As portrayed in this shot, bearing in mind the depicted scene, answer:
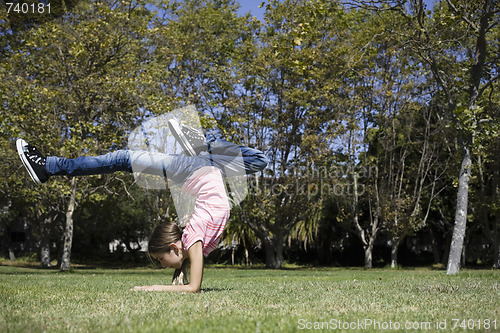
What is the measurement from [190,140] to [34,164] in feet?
6.26

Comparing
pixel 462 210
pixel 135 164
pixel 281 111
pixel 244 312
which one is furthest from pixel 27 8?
pixel 244 312

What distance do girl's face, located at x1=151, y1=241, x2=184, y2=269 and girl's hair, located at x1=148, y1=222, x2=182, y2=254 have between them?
4 cm

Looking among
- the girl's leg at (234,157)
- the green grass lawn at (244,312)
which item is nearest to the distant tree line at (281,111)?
the girl's leg at (234,157)

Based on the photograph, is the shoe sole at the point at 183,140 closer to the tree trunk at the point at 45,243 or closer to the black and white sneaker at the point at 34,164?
the black and white sneaker at the point at 34,164

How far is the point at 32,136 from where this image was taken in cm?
1959

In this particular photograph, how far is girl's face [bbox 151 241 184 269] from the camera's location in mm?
5625

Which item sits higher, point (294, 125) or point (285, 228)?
point (294, 125)

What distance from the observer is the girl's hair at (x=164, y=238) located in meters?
5.61

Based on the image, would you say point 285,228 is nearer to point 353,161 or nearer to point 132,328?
point 353,161

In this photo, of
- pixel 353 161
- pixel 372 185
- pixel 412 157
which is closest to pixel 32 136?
pixel 353 161

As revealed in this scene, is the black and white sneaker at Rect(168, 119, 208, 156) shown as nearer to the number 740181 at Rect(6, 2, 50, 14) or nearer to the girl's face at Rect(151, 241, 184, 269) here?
the girl's face at Rect(151, 241, 184, 269)

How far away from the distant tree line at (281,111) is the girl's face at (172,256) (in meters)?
7.66

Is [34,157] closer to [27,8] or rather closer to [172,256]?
[172,256]

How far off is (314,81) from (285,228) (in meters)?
9.10
